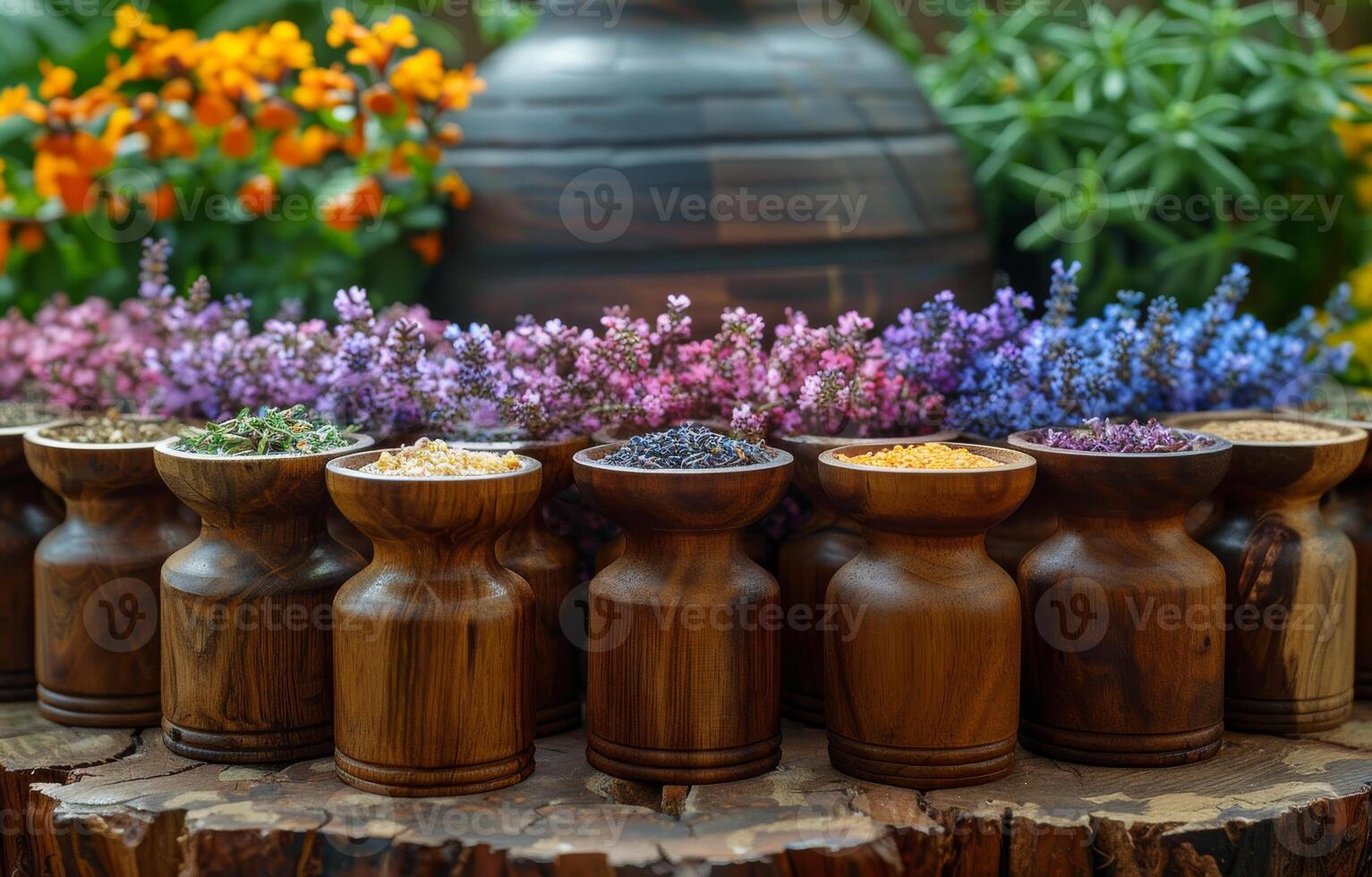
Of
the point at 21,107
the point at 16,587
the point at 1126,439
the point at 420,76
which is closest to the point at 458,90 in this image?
the point at 420,76

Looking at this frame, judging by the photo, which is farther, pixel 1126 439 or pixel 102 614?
pixel 102 614

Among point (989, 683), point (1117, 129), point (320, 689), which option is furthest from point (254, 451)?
point (1117, 129)

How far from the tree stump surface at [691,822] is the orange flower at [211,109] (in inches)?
56.5

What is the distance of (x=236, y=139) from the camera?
290cm

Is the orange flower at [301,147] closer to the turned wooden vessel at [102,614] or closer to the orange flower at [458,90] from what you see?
the orange flower at [458,90]

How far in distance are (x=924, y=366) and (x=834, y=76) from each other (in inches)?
31.7

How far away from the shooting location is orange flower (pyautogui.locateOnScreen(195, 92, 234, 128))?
9.39ft

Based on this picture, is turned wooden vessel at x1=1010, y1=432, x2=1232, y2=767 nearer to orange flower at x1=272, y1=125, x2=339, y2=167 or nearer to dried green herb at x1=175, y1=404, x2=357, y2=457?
dried green herb at x1=175, y1=404, x2=357, y2=457

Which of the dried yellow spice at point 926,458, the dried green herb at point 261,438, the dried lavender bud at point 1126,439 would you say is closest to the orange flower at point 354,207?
the dried green herb at point 261,438

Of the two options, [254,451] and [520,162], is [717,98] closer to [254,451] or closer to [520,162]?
[520,162]

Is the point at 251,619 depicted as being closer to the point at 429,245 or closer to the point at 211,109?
the point at 429,245

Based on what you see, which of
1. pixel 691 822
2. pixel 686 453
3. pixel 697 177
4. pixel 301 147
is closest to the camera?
pixel 691 822

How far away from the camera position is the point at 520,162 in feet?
9.22

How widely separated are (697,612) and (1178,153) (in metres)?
2.02
